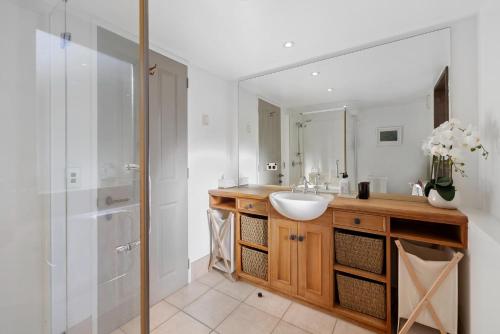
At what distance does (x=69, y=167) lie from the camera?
1293mm

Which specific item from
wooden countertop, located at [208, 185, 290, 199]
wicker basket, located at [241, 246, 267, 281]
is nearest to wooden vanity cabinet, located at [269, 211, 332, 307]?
wicker basket, located at [241, 246, 267, 281]

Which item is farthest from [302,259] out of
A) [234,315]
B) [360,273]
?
[234,315]

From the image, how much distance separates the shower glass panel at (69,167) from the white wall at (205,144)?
73cm

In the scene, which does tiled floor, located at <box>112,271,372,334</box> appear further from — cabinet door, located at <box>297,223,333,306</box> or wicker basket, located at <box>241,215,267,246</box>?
wicker basket, located at <box>241,215,267,246</box>

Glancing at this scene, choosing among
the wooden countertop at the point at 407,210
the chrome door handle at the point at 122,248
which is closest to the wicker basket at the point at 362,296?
the wooden countertop at the point at 407,210

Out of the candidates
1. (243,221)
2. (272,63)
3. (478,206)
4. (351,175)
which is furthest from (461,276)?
(272,63)

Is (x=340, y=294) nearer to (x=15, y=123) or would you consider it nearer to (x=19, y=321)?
(x=19, y=321)

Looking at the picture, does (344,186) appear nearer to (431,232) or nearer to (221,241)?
(431,232)

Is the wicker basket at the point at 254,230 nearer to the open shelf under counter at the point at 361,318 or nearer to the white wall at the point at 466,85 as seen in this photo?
the open shelf under counter at the point at 361,318

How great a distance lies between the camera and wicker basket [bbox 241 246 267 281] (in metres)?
1.95

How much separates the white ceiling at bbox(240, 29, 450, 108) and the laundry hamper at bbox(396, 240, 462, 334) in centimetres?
120

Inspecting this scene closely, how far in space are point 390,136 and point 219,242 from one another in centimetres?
183

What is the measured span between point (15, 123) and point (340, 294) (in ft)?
7.54

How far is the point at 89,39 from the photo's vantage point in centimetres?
139
